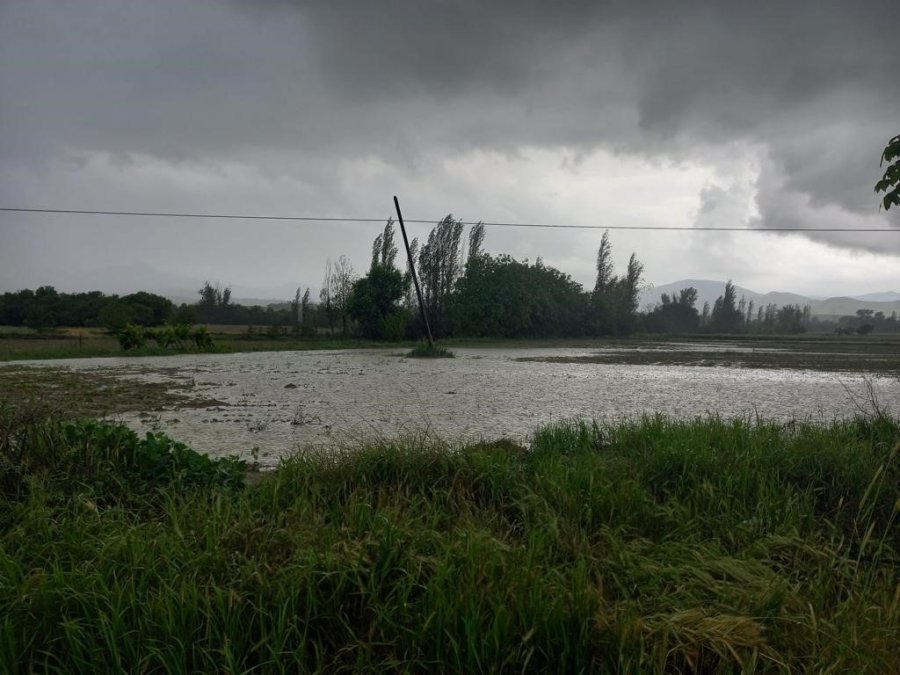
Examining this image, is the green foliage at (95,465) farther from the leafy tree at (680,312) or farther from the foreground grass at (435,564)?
the leafy tree at (680,312)

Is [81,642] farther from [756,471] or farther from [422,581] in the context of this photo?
[756,471]

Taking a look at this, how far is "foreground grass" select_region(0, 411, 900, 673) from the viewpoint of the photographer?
2.00 meters

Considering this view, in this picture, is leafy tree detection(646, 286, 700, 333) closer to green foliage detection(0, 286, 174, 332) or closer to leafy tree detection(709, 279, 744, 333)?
leafy tree detection(709, 279, 744, 333)

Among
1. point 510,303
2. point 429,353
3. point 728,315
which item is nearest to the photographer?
point 429,353

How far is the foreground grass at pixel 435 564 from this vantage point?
200 cm

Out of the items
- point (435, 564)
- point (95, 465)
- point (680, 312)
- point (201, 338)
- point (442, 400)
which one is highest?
point (680, 312)

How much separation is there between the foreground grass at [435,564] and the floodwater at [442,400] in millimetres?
1160

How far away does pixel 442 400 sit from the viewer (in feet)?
28.4

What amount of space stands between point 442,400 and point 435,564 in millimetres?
6297

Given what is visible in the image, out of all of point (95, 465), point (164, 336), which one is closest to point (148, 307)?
point (164, 336)

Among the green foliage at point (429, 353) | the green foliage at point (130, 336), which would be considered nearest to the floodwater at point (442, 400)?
the green foliage at point (429, 353)

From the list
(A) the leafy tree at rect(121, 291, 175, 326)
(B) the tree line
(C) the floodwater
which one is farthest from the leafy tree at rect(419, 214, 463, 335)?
(C) the floodwater

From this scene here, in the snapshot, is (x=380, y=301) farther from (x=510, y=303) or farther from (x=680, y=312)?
(x=680, y=312)

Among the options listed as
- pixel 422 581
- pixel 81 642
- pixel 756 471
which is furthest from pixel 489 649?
pixel 756 471
